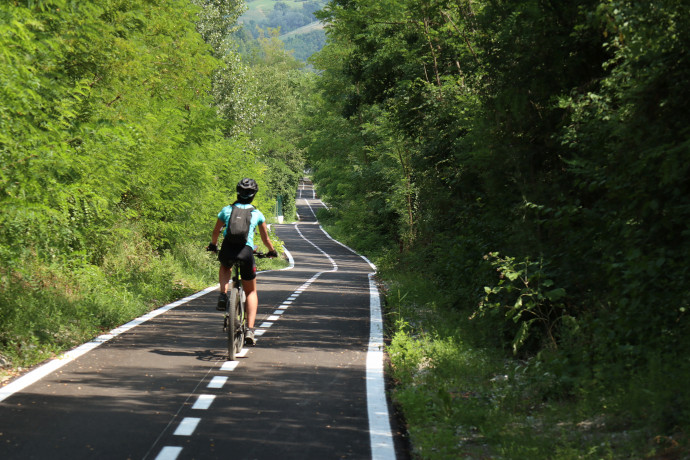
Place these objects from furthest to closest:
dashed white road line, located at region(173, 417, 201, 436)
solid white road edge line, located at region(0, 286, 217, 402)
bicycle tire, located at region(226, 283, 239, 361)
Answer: bicycle tire, located at region(226, 283, 239, 361)
solid white road edge line, located at region(0, 286, 217, 402)
dashed white road line, located at region(173, 417, 201, 436)

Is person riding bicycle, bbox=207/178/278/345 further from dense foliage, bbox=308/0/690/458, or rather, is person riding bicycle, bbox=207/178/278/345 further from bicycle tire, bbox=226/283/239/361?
dense foliage, bbox=308/0/690/458

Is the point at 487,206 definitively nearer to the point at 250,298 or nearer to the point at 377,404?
the point at 250,298

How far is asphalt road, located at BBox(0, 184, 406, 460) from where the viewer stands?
6051 millimetres

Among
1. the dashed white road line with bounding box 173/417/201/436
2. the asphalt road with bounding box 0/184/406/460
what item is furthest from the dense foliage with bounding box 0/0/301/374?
the dashed white road line with bounding box 173/417/201/436

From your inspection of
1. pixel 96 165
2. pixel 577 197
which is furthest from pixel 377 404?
pixel 96 165

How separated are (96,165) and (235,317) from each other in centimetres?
564

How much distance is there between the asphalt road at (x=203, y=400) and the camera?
6.05m

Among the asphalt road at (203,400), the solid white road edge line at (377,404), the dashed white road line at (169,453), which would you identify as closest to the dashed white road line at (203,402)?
the asphalt road at (203,400)

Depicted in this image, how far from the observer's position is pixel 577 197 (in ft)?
33.2

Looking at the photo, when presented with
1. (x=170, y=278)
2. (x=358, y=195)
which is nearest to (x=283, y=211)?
(x=358, y=195)

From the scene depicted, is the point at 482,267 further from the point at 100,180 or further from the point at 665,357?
the point at 100,180

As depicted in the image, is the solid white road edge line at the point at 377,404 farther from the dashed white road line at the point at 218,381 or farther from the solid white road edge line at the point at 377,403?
the dashed white road line at the point at 218,381

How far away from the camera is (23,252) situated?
10961 millimetres

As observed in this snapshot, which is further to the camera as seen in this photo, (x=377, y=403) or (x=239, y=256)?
(x=239, y=256)
